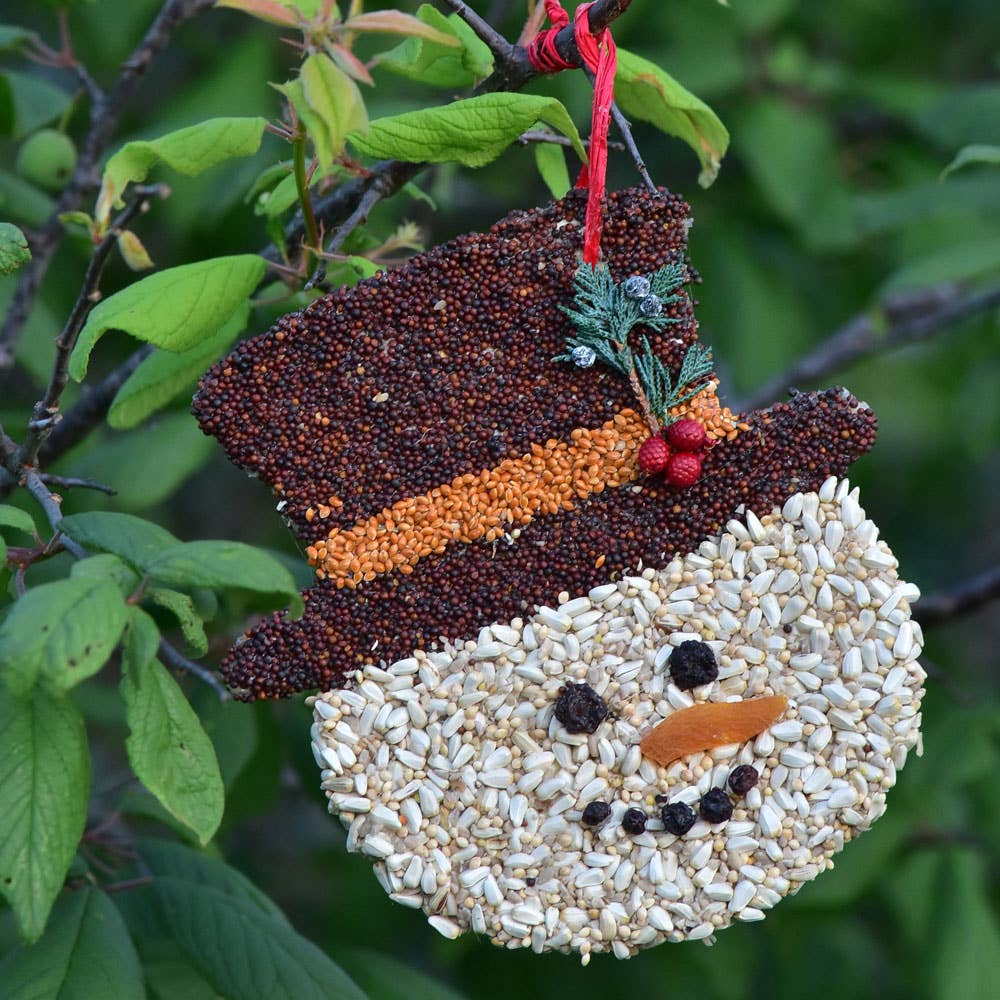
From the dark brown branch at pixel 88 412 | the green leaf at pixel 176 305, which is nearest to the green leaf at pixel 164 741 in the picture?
the green leaf at pixel 176 305

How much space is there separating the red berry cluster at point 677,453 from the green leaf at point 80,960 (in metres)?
0.73

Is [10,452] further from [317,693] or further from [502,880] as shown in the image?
[502,880]

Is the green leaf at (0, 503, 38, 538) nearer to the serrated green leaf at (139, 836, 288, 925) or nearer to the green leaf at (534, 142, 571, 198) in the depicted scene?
the serrated green leaf at (139, 836, 288, 925)

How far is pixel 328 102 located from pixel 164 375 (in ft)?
1.57

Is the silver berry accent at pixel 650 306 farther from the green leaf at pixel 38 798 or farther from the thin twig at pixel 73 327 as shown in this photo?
the green leaf at pixel 38 798

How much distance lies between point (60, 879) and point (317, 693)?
0.88 feet

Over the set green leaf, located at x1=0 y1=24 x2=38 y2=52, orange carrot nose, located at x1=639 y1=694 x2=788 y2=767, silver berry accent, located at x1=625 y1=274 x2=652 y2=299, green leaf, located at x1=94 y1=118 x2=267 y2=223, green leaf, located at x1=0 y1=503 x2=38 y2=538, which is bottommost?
orange carrot nose, located at x1=639 y1=694 x2=788 y2=767

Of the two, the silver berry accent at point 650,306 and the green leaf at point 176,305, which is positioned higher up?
the green leaf at point 176,305

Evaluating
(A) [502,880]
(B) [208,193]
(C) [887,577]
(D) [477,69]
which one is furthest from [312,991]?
(B) [208,193]

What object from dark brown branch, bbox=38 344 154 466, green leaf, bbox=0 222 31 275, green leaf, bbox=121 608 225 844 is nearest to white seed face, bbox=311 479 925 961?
green leaf, bbox=121 608 225 844

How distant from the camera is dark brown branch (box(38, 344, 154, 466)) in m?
1.50

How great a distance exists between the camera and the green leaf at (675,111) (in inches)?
49.9

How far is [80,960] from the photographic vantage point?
122 cm

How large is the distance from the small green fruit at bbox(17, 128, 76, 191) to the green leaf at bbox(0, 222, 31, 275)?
737mm
